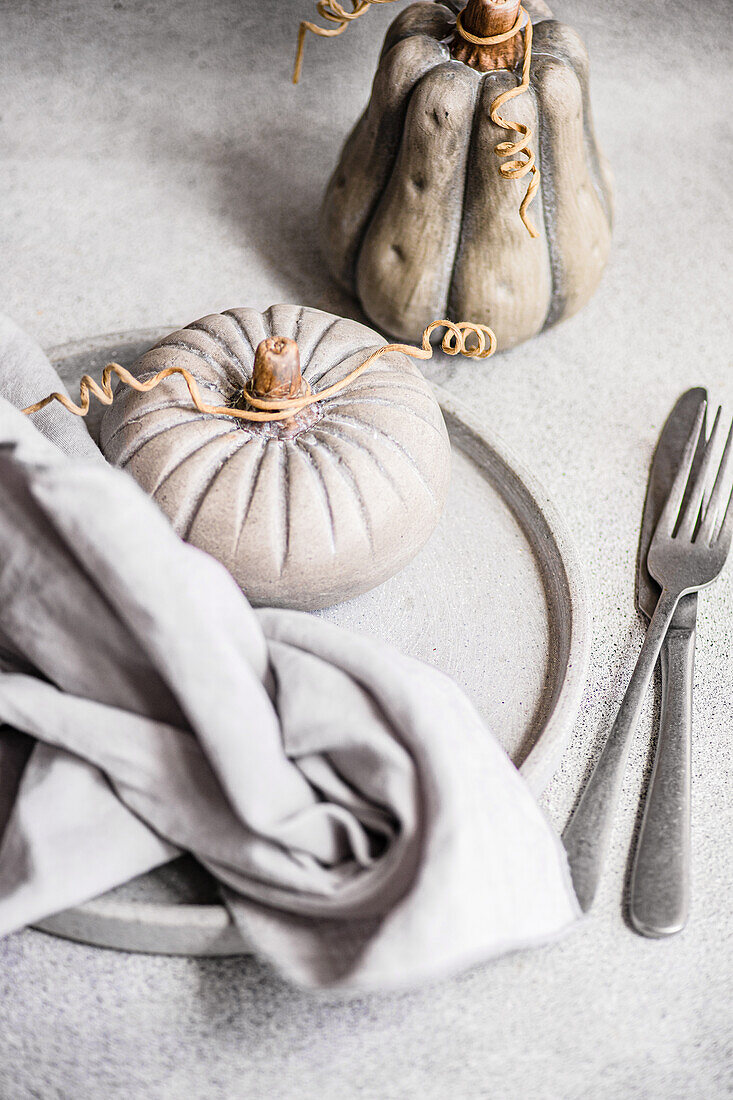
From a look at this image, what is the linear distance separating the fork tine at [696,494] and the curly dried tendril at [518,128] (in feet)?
0.63

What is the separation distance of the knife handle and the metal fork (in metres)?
0.02

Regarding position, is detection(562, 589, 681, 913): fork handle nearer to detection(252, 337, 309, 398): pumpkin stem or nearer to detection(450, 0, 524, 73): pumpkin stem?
detection(252, 337, 309, 398): pumpkin stem

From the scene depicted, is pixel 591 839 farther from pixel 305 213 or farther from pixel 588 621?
pixel 305 213

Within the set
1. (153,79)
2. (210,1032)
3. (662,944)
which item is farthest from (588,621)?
(153,79)

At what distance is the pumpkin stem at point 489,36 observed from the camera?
0.62 m

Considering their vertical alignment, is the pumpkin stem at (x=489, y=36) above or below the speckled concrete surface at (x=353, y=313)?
above

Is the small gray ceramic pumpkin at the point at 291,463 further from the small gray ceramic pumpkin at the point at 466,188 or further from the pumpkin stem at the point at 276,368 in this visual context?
the small gray ceramic pumpkin at the point at 466,188

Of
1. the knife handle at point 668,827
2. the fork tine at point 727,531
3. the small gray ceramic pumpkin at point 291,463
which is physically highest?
the small gray ceramic pumpkin at point 291,463

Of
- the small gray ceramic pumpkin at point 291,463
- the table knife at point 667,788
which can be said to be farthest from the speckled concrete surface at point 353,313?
the small gray ceramic pumpkin at point 291,463

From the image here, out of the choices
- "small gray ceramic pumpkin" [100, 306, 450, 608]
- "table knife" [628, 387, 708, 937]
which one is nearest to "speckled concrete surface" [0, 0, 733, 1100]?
"table knife" [628, 387, 708, 937]

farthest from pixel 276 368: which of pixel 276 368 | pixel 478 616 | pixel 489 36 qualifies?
pixel 489 36

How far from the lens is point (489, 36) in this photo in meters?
0.63

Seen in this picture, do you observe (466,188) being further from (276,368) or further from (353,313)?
(276,368)

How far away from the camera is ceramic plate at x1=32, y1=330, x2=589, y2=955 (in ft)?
1.48
